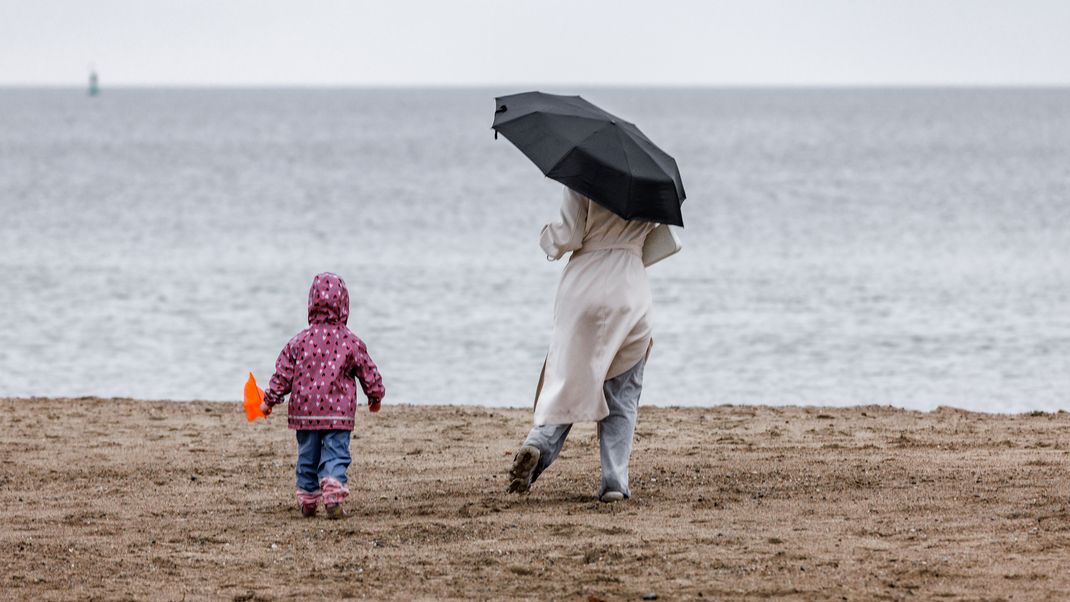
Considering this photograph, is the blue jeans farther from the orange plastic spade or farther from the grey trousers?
the grey trousers

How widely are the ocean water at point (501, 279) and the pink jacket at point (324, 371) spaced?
25.6 ft

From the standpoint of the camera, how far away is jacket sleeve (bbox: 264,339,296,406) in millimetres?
7277

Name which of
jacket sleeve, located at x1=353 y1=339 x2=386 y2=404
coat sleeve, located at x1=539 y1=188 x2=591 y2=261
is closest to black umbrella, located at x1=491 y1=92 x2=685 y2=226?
coat sleeve, located at x1=539 y1=188 x2=591 y2=261

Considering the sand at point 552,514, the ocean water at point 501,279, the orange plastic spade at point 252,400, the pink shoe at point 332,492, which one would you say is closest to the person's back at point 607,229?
the sand at point 552,514

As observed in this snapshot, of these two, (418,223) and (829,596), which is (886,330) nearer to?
(829,596)

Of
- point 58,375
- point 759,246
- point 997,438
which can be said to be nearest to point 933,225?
point 759,246

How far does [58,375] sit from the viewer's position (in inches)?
670

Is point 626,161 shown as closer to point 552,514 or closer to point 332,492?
point 552,514

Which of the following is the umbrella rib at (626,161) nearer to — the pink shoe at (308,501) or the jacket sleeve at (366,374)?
the jacket sleeve at (366,374)

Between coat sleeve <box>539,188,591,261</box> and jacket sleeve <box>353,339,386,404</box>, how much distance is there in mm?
1012

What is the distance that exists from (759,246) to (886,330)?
533 inches

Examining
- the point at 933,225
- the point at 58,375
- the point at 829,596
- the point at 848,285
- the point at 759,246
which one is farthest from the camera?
the point at 933,225

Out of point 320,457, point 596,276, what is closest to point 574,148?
point 596,276

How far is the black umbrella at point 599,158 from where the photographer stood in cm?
721
